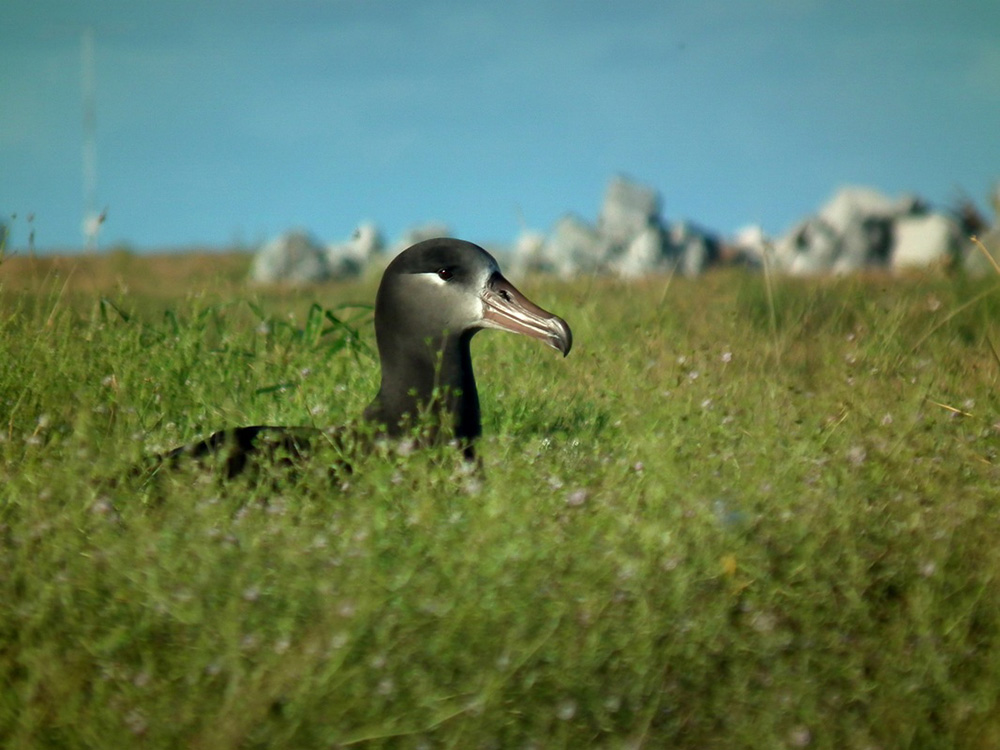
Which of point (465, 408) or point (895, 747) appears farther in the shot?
point (465, 408)

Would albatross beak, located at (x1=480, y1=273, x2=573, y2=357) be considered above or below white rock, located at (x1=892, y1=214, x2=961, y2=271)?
below

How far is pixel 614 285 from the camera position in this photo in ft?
25.7

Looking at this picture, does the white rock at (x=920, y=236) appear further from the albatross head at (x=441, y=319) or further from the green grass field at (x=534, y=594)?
the green grass field at (x=534, y=594)

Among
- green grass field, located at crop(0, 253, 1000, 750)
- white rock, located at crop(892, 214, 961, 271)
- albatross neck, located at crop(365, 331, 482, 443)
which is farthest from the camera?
white rock, located at crop(892, 214, 961, 271)

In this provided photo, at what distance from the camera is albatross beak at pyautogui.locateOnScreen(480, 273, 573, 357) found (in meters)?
4.11

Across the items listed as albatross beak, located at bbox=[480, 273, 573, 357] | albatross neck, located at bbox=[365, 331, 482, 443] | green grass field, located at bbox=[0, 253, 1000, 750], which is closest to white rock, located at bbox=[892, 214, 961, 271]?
albatross beak, located at bbox=[480, 273, 573, 357]

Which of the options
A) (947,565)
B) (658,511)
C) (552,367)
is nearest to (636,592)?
(658,511)

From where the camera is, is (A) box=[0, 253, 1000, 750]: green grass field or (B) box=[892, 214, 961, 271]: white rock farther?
(B) box=[892, 214, 961, 271]: white rock

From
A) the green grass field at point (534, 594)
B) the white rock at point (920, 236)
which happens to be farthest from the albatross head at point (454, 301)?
the white rock at point (920, 236)

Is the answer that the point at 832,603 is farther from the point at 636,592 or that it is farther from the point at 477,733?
the point at 477,733

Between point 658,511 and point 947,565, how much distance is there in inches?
35.7

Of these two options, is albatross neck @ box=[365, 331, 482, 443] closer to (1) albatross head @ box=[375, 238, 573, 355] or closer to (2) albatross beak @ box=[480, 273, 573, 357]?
(1) albatross head @ box=[375, 238, 573, 355]

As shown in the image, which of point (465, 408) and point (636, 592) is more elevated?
point (465, 408)

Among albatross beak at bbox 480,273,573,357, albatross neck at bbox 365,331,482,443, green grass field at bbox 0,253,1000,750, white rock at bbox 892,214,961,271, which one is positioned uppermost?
white rock at bbox 892,214,961,271
